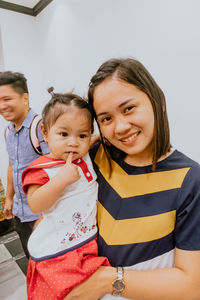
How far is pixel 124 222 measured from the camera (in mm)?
741

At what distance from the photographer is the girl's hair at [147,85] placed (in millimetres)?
721

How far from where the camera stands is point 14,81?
5.42ft

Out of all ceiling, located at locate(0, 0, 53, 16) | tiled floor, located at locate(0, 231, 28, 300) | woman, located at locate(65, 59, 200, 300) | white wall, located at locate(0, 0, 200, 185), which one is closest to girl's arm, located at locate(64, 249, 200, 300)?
woman, located at locate(65, 59, 200, 300)

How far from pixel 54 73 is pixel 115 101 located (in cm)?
291

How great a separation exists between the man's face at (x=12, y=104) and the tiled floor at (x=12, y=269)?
170 cm

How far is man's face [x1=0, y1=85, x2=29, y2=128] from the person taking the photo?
1.62 meters

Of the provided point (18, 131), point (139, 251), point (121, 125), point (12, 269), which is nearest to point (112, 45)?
point (18, 131)

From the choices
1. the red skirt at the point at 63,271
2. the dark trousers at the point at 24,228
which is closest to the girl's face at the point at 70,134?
the red skirt at the point at 63,271

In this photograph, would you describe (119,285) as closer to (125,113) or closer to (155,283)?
(155,283)

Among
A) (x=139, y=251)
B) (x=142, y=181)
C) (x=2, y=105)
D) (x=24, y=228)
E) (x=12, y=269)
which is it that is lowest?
(x=12, y=269)

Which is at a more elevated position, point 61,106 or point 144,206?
point 61,106

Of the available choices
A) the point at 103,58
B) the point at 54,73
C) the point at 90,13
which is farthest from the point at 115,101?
the point at 54,73

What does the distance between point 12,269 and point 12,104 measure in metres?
1.89

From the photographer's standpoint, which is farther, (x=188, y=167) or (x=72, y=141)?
(x=72, y=141)
